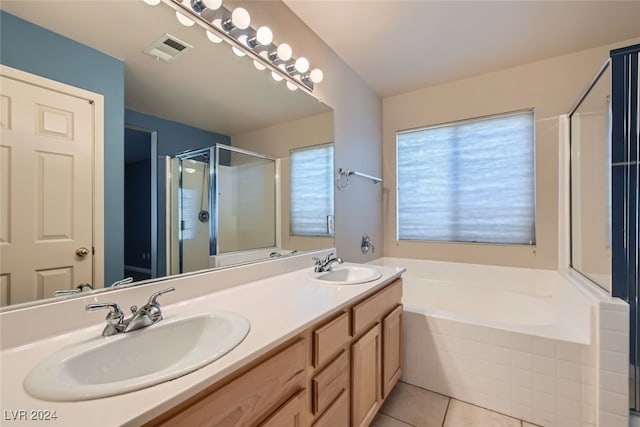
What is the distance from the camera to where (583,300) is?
1559mm

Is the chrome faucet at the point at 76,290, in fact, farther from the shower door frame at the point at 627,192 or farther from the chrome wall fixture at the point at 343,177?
the shower door frame at the point at 627,192

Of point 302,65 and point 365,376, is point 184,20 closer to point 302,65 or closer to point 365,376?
point 302,65

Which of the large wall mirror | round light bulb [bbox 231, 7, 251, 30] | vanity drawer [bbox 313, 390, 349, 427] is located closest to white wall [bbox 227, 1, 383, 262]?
round light bulb [bbox 231, 7, 251, 30]

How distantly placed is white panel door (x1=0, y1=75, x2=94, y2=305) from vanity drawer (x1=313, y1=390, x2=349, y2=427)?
0.92 meters

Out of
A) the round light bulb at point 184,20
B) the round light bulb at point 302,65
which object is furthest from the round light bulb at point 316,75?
the round light bulb at point 184,20

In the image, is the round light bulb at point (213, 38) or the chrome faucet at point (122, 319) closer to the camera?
the chrome faucet at point (122, 319)

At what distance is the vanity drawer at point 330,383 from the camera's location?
3.17ft

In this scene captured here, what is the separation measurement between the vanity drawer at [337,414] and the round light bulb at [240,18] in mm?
1743

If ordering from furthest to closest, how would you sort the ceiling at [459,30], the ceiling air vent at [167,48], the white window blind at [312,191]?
1. the white window blind at [312,191]
2. the ceiling at [459,30]
3. the ceiling air vent at [167,48]

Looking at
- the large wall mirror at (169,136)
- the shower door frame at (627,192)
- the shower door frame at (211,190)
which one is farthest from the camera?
the shower door frame at (627,192)

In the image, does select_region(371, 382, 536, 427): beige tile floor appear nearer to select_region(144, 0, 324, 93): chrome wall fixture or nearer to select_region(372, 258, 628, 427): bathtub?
select_region(372, 258, 628, 427): bathtub

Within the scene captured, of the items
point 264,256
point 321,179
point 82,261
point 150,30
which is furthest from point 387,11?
point 82,261

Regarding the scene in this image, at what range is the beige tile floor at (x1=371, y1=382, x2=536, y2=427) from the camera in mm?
1537

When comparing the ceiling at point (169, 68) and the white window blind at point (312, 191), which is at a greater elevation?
the ceiling at point (169, 68)
